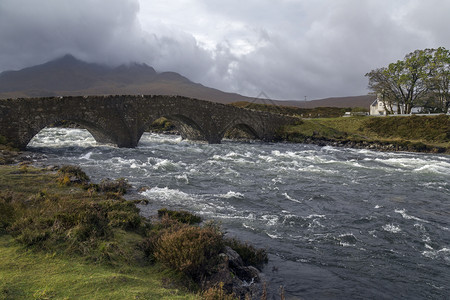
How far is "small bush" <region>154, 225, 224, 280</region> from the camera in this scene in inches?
214

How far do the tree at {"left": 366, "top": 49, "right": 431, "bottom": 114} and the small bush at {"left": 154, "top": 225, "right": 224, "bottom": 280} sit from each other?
6282 cm

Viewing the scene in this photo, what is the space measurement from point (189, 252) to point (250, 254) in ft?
6.56

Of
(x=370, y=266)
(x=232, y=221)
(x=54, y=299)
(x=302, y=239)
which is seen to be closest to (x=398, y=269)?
(x=370, y=266)

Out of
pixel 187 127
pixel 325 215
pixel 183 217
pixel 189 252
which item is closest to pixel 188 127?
pixel 187 127

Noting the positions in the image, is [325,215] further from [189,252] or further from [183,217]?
[189,252]

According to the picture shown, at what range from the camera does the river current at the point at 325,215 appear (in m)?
6.63

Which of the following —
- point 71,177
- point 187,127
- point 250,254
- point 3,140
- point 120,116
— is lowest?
point 250,254

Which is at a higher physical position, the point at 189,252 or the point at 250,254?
the point at 189,252

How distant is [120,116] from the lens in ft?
97.1

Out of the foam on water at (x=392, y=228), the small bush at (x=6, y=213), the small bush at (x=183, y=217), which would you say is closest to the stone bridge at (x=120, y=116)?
the small bush at (x=6, y=213)

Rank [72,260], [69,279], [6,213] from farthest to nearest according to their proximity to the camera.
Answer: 1. [6,213]
2. [72,260]
3. [69,279]

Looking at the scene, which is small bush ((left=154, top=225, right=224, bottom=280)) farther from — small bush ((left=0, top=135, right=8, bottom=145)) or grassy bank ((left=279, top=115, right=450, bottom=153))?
grassy bank ((left=279, top=115, right=450, bottom=153))

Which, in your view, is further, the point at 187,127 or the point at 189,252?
the point at 187,127

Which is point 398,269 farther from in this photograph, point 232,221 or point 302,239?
point 232,221
